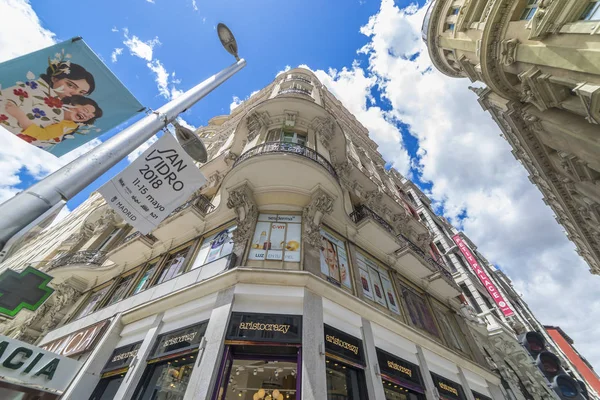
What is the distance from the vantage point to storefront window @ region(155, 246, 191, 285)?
37.3 feet

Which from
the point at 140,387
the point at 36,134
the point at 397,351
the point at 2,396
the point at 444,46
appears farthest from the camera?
the point at 444,46

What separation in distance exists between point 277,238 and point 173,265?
587cm

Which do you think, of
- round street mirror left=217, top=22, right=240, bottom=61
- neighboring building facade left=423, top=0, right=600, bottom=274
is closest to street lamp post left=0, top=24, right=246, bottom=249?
round street mirror left=217, top=22, right=240, bottom=61

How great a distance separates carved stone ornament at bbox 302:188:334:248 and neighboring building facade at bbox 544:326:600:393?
6123 cm

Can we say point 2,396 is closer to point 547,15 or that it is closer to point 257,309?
point 257,309

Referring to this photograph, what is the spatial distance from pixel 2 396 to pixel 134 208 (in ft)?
14.0

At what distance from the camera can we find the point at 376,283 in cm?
1178

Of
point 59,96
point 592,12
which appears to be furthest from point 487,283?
point 59,96

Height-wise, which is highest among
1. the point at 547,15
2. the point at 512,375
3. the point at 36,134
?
the point at 547,15

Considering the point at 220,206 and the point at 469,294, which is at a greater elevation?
the point at 469,294

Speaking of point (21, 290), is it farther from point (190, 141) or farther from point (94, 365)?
point (94, 365)

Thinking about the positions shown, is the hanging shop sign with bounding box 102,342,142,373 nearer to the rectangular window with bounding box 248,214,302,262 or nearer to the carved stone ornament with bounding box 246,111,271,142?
the rectangular window with bounding box 248,214,302,262

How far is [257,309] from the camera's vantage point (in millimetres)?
7695

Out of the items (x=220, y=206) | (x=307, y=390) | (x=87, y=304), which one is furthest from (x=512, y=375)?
(x=87, y=304)
